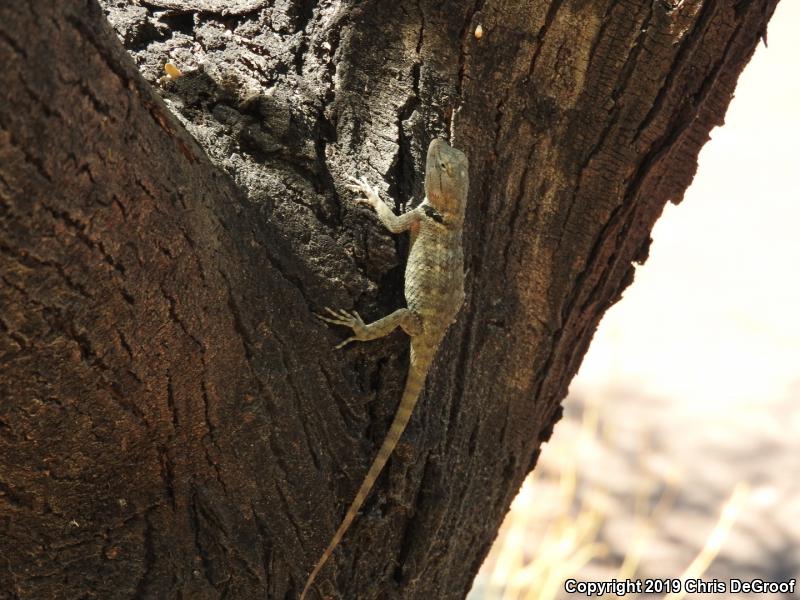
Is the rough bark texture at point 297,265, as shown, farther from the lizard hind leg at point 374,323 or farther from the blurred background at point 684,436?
the blurred background at point 684,436

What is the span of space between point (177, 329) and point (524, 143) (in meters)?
1.19

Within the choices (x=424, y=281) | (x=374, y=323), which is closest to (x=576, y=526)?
(x=424, y=281)

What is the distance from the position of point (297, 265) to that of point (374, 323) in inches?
11.6

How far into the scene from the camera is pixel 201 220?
78.8 inches

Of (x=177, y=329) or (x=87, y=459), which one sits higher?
(x=177, y=329)

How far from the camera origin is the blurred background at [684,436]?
6242mm

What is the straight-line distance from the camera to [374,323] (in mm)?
2488

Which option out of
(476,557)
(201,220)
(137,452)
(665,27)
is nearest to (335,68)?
(201,220)

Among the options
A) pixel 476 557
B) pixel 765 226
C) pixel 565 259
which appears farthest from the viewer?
pixel 765 226

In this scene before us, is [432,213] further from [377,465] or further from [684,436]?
[684,436]

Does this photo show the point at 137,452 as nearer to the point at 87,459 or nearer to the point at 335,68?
the point at 87,459

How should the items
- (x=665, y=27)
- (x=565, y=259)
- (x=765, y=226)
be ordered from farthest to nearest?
(x=765, y=226) < (x=565, y=259) < (x=665, y=27)

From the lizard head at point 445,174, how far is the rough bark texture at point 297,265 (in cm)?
3

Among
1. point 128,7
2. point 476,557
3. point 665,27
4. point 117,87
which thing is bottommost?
point 476,557
